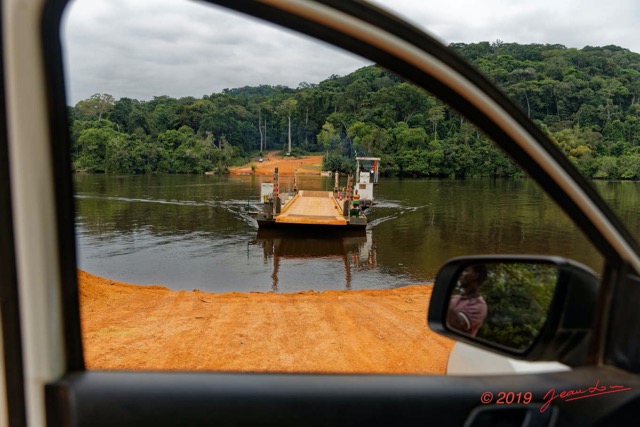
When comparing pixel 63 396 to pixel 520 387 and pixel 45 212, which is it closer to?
pixel 45 212

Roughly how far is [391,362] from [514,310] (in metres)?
4.08

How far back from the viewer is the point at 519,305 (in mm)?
1284

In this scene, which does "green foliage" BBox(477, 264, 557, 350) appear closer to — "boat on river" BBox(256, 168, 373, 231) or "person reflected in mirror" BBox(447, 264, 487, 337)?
"person reflected in mirror" BBox(447, 264, 487, 337)

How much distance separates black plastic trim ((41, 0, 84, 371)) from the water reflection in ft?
40.6

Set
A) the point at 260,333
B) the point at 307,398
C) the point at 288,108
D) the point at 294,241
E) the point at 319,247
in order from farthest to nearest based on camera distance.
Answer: the point at 288,108 < the point at 294,241 < the point at 319,247 < the point at 260,333 < the point at 307,398

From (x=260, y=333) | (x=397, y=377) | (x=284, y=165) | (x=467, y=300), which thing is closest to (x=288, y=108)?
(x=260, y=333)

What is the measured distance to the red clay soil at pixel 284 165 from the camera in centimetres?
4119

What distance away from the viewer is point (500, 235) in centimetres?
2061

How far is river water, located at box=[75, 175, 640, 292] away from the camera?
13.5 metres

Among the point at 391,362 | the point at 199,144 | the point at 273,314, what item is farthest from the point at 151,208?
the point at 391,362

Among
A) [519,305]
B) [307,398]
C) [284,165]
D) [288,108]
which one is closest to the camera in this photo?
[307,398]

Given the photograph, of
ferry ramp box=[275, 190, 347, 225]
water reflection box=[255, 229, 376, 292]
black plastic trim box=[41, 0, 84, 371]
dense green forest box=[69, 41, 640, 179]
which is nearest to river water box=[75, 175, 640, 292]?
water reflection box=[255, 229, 376, 292]

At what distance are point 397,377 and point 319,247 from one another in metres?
16.8

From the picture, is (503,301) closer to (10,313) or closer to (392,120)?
(10,313)
